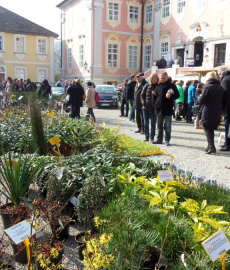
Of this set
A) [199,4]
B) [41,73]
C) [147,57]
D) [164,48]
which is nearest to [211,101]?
[199,4]

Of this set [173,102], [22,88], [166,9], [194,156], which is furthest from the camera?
[166,9]

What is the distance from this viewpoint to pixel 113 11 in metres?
27.3

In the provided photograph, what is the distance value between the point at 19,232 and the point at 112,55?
2720 centimetres

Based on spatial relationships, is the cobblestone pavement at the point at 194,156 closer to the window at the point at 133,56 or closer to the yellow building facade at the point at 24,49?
the window at the point at 133,56

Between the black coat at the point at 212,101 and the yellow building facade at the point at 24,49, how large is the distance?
88.1 ft

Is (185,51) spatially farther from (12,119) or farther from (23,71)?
(12,119)

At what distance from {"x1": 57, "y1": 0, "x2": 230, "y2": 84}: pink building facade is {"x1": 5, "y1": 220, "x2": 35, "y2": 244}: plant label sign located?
22040mm

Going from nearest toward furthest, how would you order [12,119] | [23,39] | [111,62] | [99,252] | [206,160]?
[99,252] < [206,160] < [12,119] < [111,62] < [23,39]

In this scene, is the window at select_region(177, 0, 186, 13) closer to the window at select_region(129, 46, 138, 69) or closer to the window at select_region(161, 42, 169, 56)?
the window at select_region(161, 42, 169, 56)

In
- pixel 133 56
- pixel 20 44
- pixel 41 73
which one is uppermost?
pixel 20 44

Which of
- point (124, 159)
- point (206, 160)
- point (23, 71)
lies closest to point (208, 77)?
point (206, 160)

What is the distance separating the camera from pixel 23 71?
3141cm

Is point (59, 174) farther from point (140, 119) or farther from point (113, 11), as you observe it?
point (113, 11)

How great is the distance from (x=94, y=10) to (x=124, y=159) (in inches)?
971
